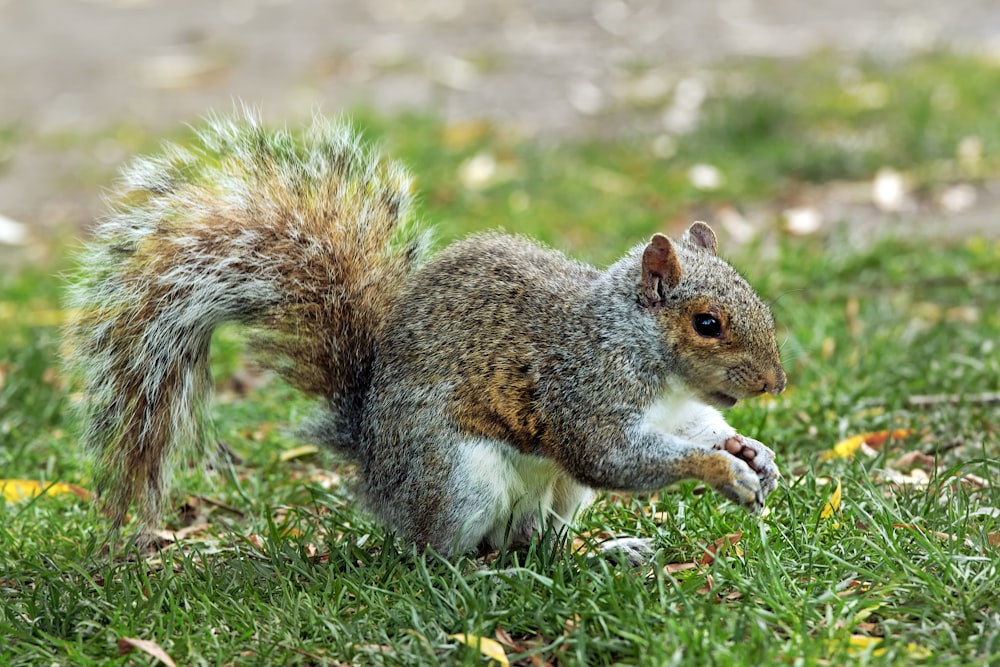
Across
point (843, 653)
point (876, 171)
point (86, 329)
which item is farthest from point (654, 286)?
point (876, 171)

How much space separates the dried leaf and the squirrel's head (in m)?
0.72

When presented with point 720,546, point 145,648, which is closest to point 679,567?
point 720,546

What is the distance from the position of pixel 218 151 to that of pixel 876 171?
13.6ft

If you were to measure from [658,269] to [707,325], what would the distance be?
172 mm

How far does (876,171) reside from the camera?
639 cm

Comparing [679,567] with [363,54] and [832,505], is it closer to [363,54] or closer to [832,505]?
[832,505]

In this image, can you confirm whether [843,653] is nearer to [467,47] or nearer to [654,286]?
[654,286]

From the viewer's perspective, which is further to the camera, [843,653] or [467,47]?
[467,47]

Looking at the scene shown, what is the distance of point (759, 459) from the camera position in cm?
287

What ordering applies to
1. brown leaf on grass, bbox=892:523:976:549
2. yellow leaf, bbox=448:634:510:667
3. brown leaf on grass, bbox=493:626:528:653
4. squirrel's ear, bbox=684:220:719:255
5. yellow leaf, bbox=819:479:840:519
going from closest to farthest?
yellow leaf, bbox=448:634:510:667
brown leaf on grass, bbox=493:626:528:653
brown leaf on grass, bbox=892:523:976:549
yellow leaf, bbox=819:479:840:519
squirrel's ear, bbox=684:220:719:255

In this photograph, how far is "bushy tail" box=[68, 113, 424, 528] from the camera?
9.95 ft

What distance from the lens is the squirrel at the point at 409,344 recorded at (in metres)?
2.88

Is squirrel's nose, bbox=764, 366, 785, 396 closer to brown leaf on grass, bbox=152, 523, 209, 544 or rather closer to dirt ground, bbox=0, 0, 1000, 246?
brown leaf on grass, bbox=152, 523, 209, 544

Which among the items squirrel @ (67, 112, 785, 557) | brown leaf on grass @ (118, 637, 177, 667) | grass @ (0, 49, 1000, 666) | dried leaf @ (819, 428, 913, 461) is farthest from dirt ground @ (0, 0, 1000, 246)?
brown leaf on grass @ (118, 637, 177, 667)
